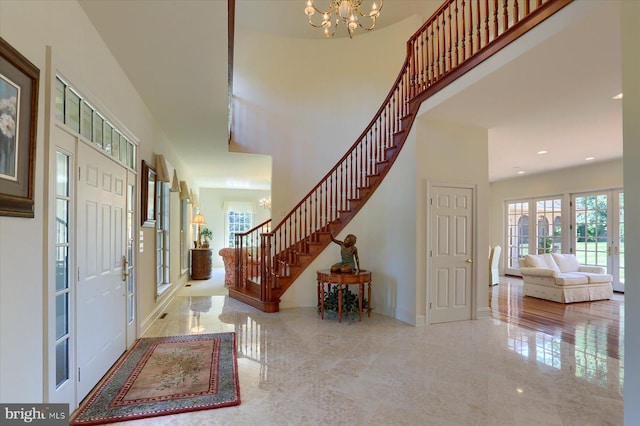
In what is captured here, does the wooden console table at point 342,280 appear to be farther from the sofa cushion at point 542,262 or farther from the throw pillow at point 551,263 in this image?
the throw pillow at point 551,263

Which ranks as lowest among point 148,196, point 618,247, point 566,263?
point 566,263

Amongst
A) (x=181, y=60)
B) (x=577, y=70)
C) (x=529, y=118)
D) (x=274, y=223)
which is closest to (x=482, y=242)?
(x=529, y=118)

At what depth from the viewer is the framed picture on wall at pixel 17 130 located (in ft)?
4.91

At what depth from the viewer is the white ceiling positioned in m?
2.53

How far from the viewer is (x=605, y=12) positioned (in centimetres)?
230

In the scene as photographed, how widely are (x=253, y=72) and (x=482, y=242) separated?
549 cm

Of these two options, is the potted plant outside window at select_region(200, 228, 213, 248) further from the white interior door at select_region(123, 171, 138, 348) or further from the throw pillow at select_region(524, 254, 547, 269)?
the throw pillow at select_region(524, 254, 547, 269)

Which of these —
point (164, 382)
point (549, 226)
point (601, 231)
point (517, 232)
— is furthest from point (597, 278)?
point (164, 382)

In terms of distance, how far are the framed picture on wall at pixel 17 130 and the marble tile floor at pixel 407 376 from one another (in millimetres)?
1658

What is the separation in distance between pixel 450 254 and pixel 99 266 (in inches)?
167

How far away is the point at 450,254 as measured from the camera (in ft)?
15.3

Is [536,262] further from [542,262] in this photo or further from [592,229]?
[592,229]

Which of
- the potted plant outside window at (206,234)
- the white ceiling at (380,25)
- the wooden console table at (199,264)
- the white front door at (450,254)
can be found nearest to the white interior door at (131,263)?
the white ceiling at (380,25)

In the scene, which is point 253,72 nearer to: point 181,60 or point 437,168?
point 181,60
